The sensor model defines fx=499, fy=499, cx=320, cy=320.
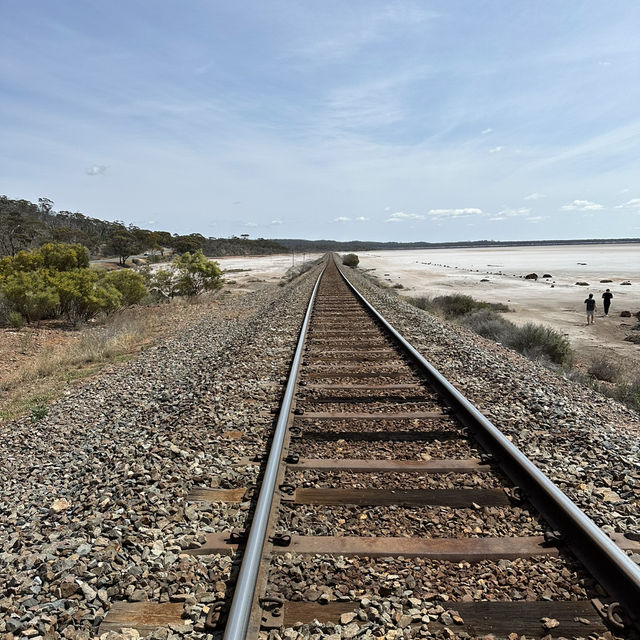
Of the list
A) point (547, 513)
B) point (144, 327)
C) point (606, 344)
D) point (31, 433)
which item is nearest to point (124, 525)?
point (547, 513)

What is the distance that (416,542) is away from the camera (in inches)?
127

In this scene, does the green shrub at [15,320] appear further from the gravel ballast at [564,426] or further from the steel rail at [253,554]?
the steel rail at [253,554]

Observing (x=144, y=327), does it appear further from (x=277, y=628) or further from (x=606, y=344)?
(x=606, y=344)

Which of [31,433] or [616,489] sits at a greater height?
[616,489]

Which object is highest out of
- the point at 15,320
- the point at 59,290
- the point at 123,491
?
the point at 59,290

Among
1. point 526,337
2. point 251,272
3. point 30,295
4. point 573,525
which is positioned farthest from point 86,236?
point 573,525

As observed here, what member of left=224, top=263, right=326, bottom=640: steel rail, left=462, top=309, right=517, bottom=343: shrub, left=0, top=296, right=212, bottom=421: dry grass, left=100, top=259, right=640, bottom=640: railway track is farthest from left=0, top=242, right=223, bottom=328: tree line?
left=224, top=263, right=326, bottom=640: steel rail

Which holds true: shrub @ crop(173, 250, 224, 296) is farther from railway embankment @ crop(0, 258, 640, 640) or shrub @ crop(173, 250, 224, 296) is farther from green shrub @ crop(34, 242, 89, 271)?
railway embankment @ crop(0, 258, 640, 640)

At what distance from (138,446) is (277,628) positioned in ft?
9.68

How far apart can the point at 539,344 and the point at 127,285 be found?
14.4 meters

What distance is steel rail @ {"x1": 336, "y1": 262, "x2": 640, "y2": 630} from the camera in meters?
2.64

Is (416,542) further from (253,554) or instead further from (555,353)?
(555,353)

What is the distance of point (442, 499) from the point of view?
12.2 ft

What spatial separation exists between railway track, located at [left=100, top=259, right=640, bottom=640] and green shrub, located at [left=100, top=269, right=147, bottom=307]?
15388mm
